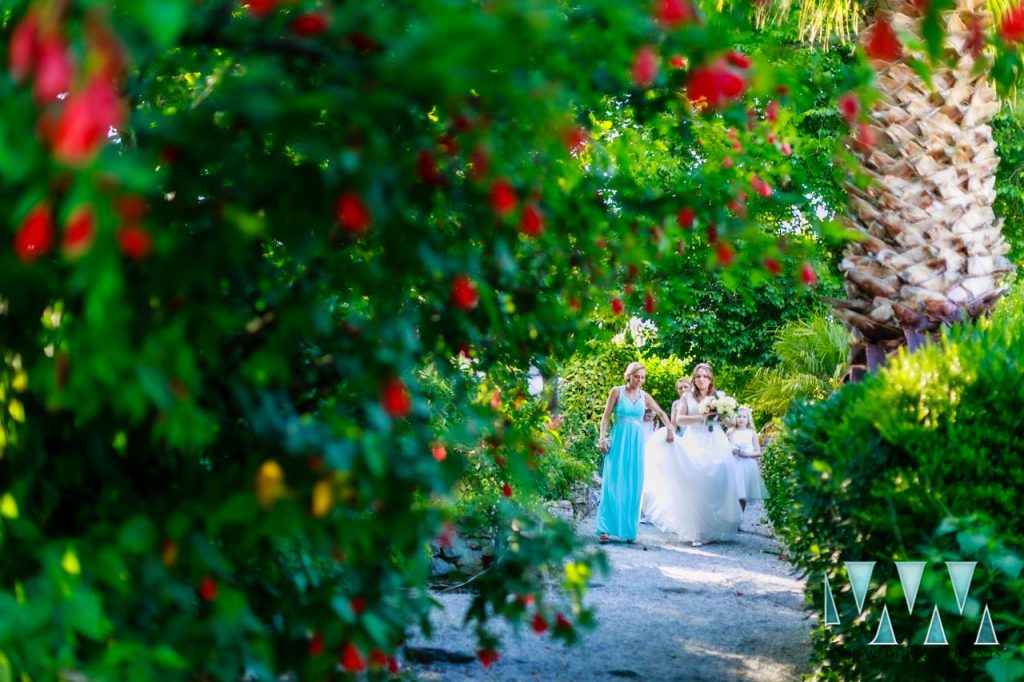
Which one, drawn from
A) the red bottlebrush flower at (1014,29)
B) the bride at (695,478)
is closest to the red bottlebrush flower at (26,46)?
the red bottlebrush flower at (1014,29)

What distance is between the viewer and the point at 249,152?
231 centimetres

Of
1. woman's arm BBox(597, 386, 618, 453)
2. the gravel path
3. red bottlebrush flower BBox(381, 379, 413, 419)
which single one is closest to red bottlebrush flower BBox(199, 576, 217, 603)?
red bottlebrush flower BBox(381, 379, 413, 419)

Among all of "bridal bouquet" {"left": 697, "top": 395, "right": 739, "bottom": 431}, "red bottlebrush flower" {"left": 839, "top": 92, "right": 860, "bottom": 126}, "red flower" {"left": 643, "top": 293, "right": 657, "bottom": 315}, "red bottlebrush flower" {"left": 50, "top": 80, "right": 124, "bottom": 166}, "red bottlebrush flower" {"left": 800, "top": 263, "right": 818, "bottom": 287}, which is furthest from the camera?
"bridal bouquet" {"left": 697, "top": 395, "right": 739, "bottom": 431}

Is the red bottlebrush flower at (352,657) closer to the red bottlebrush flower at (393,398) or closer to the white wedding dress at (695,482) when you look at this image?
the red bottlebrush flower at (393,398)

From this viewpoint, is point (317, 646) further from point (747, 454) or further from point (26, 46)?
point (747, 454)

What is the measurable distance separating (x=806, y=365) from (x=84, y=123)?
58.9 feet

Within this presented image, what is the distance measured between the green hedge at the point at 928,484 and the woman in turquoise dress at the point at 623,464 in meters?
Answer: 7.09

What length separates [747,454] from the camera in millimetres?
12523

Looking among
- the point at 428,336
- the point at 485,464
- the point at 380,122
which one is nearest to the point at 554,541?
the point at 428,336

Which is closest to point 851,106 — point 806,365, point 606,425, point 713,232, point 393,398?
point 713,232

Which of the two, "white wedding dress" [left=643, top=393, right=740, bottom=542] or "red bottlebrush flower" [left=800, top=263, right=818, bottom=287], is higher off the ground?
"red bottlebrush flower" [left=800, top=263, right=818, bottom=287]

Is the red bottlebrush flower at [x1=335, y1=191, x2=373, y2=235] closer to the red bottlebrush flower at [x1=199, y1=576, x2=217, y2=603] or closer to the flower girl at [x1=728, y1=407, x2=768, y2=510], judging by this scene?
the red bottlebrush flower at [x1=199, y1=576, x2=217, y2=603]

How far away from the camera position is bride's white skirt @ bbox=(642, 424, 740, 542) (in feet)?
39.5

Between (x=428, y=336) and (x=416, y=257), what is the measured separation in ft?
2.15
